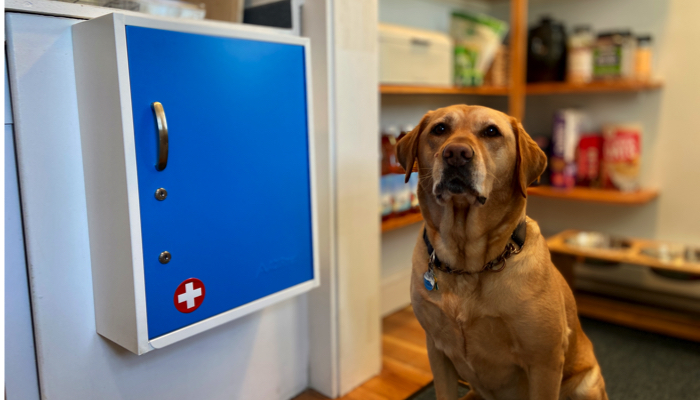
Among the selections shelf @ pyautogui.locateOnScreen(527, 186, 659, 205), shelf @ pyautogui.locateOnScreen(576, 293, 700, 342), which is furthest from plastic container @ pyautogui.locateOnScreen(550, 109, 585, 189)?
shelf @ pyautogui.locateOnScreen(576, 293, 700, 342)

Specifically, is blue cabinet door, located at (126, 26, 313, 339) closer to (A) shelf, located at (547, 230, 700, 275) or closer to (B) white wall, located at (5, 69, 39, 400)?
(B) white wall, located at (5, 69, 39, 400)

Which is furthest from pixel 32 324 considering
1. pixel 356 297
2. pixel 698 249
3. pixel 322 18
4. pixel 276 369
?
pixel 698 249

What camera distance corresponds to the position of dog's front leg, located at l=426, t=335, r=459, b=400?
50.7 inches

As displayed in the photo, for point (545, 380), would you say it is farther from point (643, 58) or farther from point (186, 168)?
point (643, 58)

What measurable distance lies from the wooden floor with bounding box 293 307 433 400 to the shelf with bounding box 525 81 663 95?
133 cm

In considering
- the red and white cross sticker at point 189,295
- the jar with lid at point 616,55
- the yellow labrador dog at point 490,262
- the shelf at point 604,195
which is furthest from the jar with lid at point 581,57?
the red and white cross sticker at point 189,295

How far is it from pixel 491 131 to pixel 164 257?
762mm

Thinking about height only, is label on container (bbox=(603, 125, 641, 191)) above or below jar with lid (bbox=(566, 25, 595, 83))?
below

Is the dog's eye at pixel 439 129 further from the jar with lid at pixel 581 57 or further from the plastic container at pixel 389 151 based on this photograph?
the jar with lid at pixel 581 57

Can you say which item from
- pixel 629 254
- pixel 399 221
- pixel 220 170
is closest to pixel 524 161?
pixel 220 170

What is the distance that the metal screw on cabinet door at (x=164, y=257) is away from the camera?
1.14m

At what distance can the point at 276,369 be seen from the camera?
1.65 m

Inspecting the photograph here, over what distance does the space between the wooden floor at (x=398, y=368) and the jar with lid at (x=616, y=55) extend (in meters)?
1.50

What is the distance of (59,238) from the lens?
1140 millimetres
